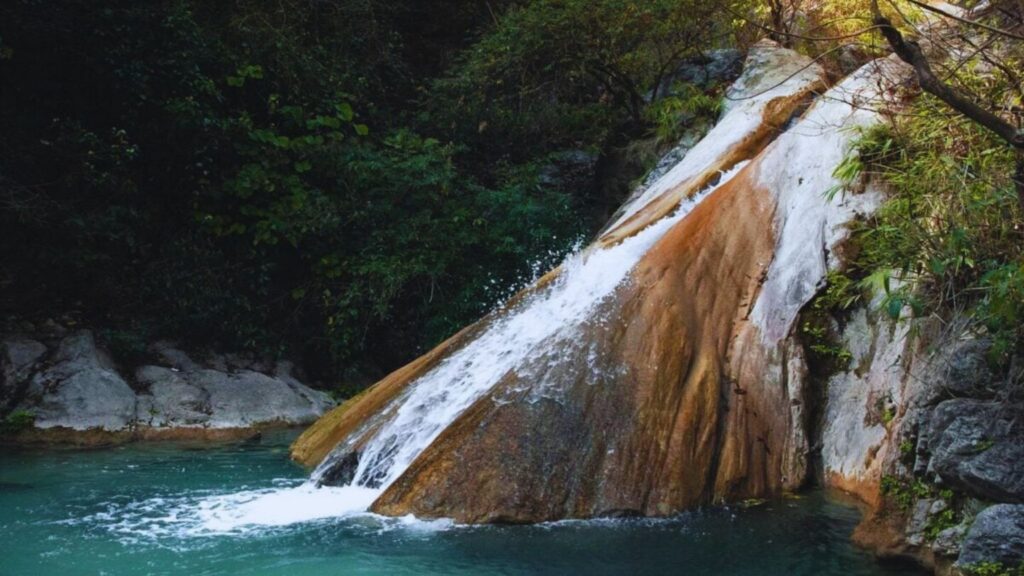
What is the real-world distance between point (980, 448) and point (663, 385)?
2.50 meters

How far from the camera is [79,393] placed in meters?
9.92

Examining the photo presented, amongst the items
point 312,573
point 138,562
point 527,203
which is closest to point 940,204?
point 312,573

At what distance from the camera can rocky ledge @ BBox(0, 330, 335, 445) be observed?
970cm

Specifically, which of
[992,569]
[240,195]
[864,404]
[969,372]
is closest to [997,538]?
[992,569]

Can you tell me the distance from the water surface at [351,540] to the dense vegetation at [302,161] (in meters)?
4.09

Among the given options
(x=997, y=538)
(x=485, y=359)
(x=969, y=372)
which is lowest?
(x=997, y=538)

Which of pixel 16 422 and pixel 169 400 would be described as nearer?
pixel 16 422

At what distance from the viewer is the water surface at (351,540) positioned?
18.5 ft

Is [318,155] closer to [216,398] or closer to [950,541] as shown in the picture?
[216,398]

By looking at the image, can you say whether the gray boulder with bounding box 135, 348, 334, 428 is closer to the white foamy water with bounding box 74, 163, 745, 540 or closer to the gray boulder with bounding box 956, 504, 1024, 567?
the white foamy water with bounding box 74, 163, 745, 540

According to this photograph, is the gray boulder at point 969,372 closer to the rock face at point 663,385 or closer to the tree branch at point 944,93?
the tree branch at point 944,93

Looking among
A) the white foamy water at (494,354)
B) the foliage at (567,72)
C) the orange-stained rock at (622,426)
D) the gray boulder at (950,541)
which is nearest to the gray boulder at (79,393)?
the white foamy water at (494,354)

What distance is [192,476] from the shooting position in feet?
26.8

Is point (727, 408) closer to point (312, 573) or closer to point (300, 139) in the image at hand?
point (312, 573)
